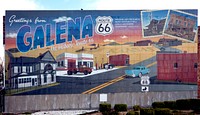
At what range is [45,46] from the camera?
39.2m

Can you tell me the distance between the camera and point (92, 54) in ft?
129

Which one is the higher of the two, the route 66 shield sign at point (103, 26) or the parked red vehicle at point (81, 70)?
the route 66 shield sign at point (103, 26)

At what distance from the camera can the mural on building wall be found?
127ft

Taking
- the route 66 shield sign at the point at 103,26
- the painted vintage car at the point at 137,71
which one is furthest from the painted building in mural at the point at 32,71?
the painted vintage car at the point at 137,71

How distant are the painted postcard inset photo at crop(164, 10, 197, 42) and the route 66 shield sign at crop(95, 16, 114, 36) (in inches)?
238

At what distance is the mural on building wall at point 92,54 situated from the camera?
38844 millimetres

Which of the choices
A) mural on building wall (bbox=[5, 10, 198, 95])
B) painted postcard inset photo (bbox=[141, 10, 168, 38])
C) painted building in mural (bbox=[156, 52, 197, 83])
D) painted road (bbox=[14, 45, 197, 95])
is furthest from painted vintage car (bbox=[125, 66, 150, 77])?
painted postcard inset photo (bbox=[141, 10, 168, 38])

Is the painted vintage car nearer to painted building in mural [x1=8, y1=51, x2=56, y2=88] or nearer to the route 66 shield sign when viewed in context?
the route 66 shield sign

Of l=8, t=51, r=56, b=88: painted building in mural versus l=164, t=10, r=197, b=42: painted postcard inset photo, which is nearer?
l=8, t=51, r=56, b=88: painted building in mural

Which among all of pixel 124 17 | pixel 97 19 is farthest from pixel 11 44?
pixel 124 17

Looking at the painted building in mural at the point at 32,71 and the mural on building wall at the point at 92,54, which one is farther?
the mural on building wall at the point at 92,54

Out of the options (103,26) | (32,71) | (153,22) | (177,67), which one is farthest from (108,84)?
(153,22)

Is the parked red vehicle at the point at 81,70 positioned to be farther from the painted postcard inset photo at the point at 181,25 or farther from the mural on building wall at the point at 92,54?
the painted postcard inset photo at the point at 181,25

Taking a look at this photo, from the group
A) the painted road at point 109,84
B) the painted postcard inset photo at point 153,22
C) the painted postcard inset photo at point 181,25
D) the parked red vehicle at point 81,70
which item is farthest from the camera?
the painted postcard inset photo at point 181,25
